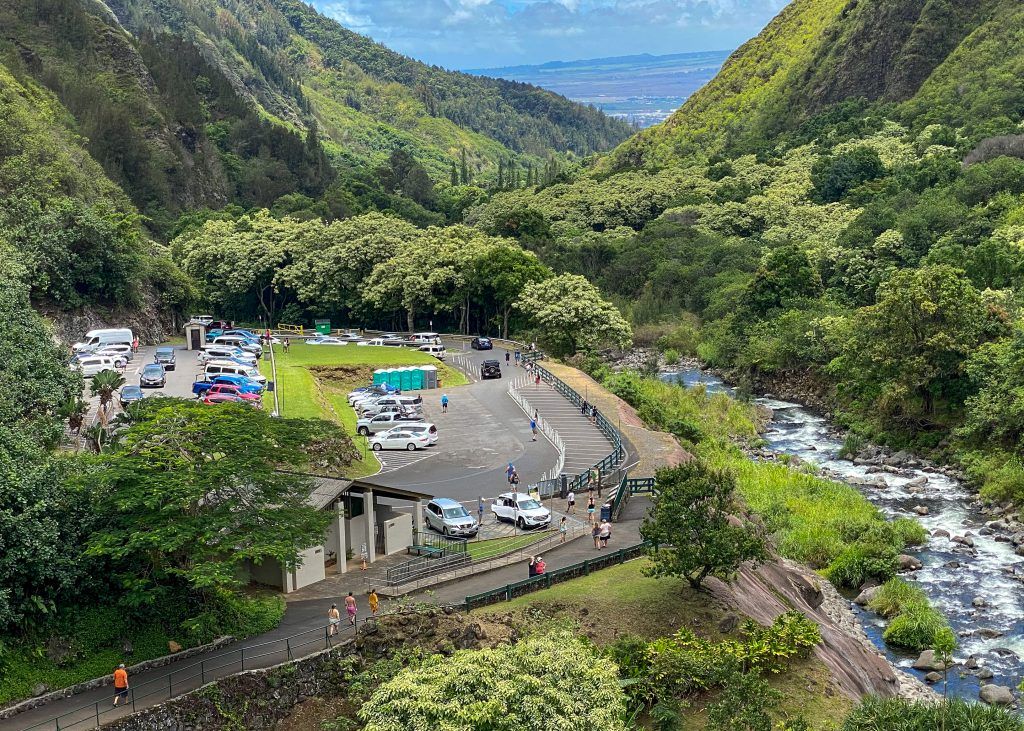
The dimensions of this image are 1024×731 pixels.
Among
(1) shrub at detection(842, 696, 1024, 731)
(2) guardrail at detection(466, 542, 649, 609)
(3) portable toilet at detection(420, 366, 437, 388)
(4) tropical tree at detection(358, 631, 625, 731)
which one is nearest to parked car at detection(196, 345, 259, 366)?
(3) portable toilet at detection(420, 366, 437, 388)

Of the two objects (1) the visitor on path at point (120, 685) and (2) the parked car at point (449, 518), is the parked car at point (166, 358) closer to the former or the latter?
(2) the parked car at point (449, 518)

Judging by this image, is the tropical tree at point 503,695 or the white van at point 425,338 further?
the white van at point 425,338

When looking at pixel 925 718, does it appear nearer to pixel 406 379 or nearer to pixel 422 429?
pixel 422 429

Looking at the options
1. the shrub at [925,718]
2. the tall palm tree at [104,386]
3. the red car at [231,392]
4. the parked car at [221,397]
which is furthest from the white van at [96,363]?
the shrub at [925,718]

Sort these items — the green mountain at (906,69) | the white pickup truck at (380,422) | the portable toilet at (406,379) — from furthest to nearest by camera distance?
the green mountain at (906,69) < the portable toilet at (406,379) < the white pickup truck at (380,422)

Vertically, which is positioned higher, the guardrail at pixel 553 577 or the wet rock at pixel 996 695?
the guardrail at pixel 553 577

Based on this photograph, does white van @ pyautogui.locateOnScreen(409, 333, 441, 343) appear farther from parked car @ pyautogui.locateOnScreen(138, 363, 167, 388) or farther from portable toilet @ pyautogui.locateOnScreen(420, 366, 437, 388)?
parked car @ pyautogui.locateOnScreen(138, 363, 167, 388)
